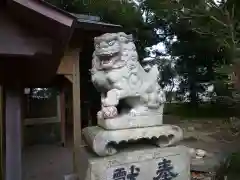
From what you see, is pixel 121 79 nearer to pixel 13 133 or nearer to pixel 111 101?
pixel 111 101

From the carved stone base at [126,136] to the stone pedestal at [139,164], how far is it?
0.07m

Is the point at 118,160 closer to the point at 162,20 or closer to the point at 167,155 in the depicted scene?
the point at 167,155

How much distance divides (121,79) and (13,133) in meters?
1.19

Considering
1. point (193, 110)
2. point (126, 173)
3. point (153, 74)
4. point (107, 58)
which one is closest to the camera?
point (126, 173)

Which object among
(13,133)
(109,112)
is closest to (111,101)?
(109,112)

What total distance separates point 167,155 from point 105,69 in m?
0.94

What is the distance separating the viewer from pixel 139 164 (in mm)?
2518

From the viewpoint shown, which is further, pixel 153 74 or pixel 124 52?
pixel 153 74

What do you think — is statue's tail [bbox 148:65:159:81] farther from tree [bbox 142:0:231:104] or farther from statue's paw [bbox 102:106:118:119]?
tree [bbox 142:0:231:104]

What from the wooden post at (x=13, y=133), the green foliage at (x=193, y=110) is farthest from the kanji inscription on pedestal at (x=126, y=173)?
the green foliage at (x=193, y=110)

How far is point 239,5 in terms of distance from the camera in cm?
466

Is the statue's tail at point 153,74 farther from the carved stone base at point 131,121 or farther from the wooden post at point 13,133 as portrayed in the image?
the wooden post at point 13,133

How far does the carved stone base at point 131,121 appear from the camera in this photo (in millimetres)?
2494

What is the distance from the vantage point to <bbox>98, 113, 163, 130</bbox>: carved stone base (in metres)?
2.49
